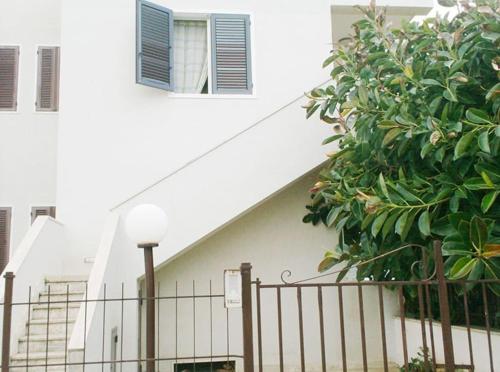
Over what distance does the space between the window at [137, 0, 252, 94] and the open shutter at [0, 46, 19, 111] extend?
2.71m

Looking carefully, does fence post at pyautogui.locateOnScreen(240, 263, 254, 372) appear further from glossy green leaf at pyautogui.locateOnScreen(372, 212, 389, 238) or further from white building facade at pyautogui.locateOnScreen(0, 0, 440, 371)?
white building facade at pyautogui.locateOnScreen(0, 0, 440, 371)

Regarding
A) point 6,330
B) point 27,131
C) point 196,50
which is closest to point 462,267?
point 6,330

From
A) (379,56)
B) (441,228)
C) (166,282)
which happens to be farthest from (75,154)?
(441,228)

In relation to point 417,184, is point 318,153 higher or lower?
higher

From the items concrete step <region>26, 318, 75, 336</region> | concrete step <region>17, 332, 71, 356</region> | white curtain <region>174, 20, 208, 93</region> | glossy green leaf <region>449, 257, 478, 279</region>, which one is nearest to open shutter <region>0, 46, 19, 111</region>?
white curtain <region>174, 20, 208, 93</region>

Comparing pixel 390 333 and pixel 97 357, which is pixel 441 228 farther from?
pixel 97 357

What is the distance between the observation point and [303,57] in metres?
9.16

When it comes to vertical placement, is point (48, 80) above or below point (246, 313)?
above

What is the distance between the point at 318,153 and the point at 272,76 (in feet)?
6.08

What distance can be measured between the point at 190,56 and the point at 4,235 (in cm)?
439

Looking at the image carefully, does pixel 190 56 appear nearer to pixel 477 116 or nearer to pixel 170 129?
pixel 170 129

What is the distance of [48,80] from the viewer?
9531 millimetres

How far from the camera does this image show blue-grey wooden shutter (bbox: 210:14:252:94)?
349 inches

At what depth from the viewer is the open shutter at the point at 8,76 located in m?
9.41
